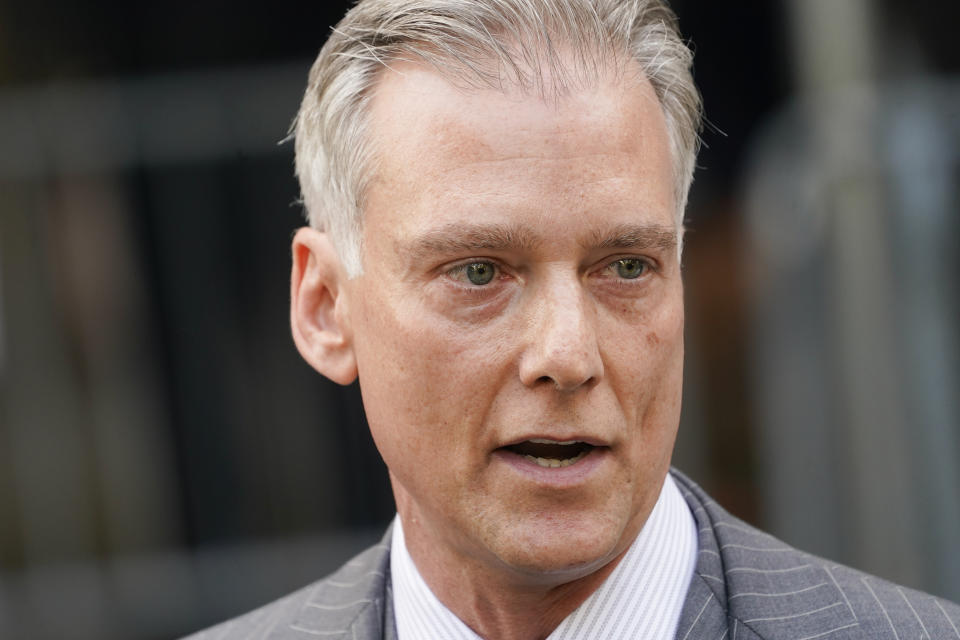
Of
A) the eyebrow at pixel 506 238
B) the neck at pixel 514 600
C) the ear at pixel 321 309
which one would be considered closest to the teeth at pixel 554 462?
the neck at pixel 514 600

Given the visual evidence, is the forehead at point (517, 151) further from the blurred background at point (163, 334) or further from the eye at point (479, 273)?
the blurred background at point (163, 334)

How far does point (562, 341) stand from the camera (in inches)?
91.7

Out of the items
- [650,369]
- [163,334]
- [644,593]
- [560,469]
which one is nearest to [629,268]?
[650,369]

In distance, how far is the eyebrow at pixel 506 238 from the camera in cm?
240

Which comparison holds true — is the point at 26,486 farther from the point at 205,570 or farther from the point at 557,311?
the point at 557,311

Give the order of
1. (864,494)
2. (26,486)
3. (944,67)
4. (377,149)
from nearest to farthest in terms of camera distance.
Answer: (377,149) → (864,494) → (944,67) → (26,486)

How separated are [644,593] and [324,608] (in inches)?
31.4

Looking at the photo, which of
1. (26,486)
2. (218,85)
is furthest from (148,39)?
(26,486)

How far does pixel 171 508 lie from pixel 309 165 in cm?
572

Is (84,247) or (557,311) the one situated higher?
(84,247)

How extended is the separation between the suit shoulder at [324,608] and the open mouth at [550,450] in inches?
27.1

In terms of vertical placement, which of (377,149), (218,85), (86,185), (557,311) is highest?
(218,85)

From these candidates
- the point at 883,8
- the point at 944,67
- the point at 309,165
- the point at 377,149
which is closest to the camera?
the point at 377,149

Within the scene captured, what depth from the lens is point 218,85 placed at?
8508 millimetres
